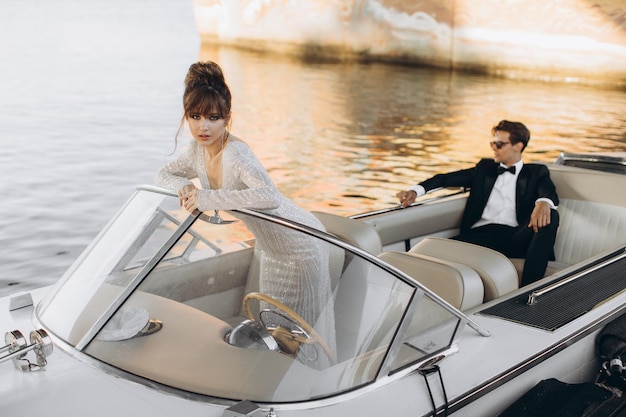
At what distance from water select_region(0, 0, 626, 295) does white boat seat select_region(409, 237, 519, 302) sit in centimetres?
286

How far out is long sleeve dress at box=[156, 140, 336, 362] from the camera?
1728 millimetres

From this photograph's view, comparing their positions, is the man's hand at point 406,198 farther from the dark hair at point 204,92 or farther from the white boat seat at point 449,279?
the dark hair at point 204,92

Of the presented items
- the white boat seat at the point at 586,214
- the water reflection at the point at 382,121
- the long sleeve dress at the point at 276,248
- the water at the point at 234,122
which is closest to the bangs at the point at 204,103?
the long sleeve dress at the point at 276,248

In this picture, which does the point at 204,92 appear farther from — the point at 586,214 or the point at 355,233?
the point at 586,214

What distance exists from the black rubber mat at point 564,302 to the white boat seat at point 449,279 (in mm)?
70

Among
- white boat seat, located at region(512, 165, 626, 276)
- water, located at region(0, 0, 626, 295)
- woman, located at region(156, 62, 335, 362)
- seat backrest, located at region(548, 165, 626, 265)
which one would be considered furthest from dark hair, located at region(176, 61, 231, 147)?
water, located at region(0, 0, 626, 295)

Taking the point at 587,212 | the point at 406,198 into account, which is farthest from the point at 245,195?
the point at 587,212

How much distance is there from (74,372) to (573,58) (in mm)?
12511

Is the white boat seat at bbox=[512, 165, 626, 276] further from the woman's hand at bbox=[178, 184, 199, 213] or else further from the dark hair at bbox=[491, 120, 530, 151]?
the woman's hand at bbox=[178, 184, 199, 213]

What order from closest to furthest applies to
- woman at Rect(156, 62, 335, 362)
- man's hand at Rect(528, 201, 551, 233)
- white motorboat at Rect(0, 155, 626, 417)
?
white motorboat at Rect(0, 155, 626, 417), woman at Rect(156, 62, 335, 362), man's hand at Rect(528, 201, 551, 233)

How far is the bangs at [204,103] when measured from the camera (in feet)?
6.16

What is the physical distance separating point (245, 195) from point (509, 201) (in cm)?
Result: 182

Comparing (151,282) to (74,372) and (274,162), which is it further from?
(274,162)

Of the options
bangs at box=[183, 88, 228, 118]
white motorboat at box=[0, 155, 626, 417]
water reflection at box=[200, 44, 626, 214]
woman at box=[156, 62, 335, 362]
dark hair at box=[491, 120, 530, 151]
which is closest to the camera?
white motorboat at box=[0, 155, 626, 417]
